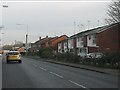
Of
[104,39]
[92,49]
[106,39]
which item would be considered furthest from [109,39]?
[92,49]

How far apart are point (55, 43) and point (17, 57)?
276ft

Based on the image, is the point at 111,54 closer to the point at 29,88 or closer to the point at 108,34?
the point at 29,88

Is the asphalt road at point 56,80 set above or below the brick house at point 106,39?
below

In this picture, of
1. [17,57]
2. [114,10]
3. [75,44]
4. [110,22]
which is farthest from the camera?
[75,44]

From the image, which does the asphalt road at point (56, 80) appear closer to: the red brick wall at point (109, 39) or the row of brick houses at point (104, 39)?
the row of brick houses at point (104, 39)

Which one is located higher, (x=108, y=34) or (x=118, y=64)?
(x=108, y=34)

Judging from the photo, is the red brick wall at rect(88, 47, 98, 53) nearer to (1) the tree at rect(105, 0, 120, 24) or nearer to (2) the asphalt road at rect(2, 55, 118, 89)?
(1) the tree at rect(105, 0, 120, 24)

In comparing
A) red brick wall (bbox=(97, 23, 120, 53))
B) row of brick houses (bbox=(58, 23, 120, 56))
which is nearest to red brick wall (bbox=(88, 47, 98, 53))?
row of brick houses (bbox=(58, 23, 120, 56))

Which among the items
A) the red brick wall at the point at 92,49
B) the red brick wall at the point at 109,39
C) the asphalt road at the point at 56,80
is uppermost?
the red brick wall at the point at 109,39

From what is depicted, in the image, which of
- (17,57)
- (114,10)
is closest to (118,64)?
(17,57)

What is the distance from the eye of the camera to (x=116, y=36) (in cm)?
6906

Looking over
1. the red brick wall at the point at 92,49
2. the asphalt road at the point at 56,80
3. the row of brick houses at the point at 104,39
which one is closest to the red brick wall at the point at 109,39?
the row of brick houses at the point at 104,39

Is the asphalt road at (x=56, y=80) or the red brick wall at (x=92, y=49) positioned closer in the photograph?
the asphalt road at (x=56, y=80)

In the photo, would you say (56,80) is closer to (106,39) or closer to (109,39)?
(109,39)
